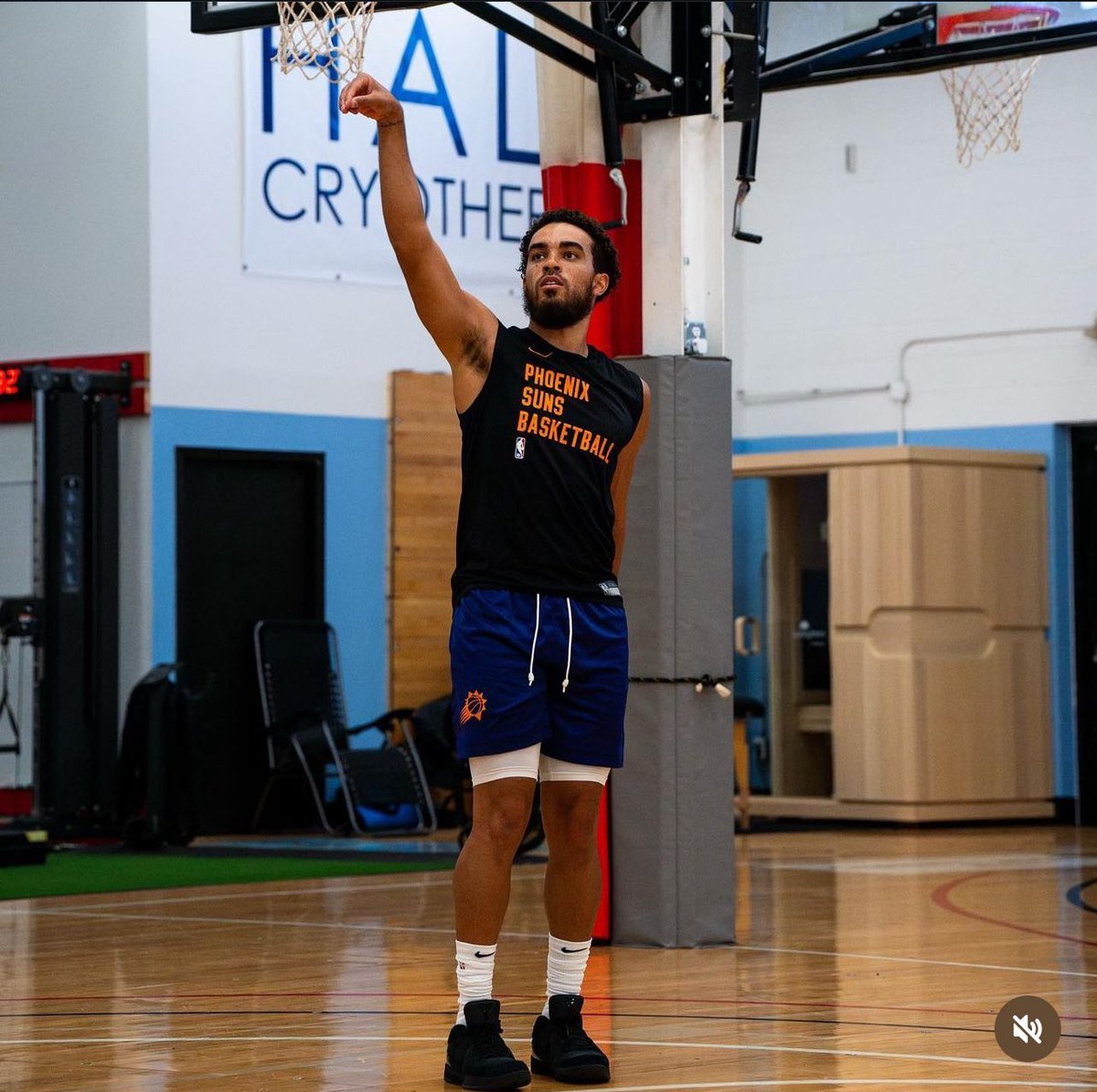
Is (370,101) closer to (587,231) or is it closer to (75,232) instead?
(587,231)

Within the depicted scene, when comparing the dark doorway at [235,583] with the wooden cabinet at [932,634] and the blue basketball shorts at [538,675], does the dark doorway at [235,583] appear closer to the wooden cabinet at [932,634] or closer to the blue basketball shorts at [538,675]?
the wooden cabinet at [932,634]

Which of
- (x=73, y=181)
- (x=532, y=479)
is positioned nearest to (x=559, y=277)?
(x=532, y=479)

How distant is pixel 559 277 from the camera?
3.99 m

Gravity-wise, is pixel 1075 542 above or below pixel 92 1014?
Result: above

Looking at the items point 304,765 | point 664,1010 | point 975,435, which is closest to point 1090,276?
point 975,435

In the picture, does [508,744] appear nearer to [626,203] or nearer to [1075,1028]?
[1075,1028]

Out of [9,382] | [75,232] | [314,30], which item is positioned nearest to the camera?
[314,30]

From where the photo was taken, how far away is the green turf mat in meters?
8.29

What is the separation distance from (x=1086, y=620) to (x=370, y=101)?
880 centimetres

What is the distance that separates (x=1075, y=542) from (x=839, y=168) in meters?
2.71

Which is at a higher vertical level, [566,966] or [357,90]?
[357,90]

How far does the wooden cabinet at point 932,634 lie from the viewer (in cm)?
1136

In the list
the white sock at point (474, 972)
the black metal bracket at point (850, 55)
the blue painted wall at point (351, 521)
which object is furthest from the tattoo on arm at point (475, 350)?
the blue painted wall at point (351, 521)

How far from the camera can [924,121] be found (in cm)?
1230
